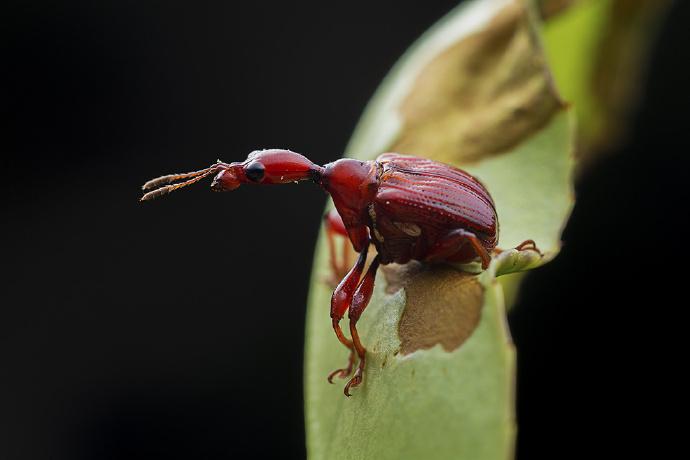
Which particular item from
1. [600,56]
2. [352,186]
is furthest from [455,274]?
[600,56]

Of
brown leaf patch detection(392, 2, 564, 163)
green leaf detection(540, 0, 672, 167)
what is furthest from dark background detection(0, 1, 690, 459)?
brown leaf patch detection(392, 2, 564, 163)

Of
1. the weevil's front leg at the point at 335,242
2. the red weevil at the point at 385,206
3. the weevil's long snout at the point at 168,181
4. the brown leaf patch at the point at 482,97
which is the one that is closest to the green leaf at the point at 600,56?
the brown leaf patch at the point at 482,97

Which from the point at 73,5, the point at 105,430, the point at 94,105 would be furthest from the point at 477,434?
the point at 73,5

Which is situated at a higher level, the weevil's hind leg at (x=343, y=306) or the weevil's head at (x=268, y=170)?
the weevil's head at (x=268, y=170)

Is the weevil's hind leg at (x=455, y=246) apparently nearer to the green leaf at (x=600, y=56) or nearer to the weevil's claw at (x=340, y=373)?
the weevil's claw at (x=340, y=373)

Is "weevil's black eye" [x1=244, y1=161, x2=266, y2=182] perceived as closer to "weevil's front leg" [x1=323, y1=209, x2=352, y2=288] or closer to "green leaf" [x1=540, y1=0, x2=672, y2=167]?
"weevil's front leg" [x1=323, y1=209, x2=352, y2=288]

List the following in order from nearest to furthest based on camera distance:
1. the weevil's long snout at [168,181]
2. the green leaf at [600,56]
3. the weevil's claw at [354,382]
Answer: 1. the weevil's claw at [354,382]
2. the weevil's long snout at [168,181]
3. the green leaf at [600,56]

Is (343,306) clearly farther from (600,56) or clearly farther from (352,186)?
(600,56)

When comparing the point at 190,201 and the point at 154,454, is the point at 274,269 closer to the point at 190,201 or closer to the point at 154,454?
the point at 190,201
